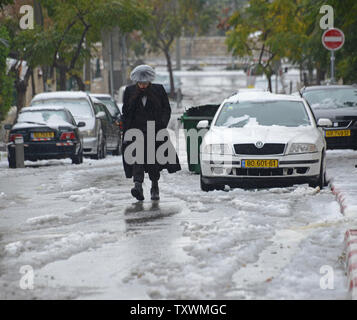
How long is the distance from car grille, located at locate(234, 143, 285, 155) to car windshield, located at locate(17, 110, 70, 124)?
885cm

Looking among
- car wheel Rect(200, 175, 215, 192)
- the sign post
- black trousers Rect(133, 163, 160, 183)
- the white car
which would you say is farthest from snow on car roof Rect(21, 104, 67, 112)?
black trousers Rect(133, 163, 160, 183)

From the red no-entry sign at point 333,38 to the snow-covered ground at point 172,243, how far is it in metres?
10.9

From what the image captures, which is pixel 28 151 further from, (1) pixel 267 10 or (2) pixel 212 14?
(2) pixel 212 14

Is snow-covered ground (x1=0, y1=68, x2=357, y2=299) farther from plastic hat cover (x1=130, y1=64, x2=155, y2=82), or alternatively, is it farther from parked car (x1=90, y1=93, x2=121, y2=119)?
parked car (x1=90, y1=93, x2=121, y2=119)

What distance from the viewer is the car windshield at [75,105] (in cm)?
2409

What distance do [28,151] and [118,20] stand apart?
53.8 ft

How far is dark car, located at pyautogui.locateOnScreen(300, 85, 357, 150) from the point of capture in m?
20.5

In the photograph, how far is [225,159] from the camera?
13.9 m

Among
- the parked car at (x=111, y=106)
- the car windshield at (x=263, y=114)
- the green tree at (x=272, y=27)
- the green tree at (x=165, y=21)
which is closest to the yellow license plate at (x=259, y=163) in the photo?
the car windshield at (x=263, y=114)

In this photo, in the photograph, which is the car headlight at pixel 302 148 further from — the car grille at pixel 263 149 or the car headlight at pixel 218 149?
the car headlight at pixel 218 149

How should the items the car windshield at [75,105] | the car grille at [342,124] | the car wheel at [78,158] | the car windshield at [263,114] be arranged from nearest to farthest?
1. the car windshield at [263,114]
2. the car grille at [342,124]
3. the car wheel at [78,158]
4. the car windshield at [75,105]

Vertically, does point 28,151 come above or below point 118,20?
below
